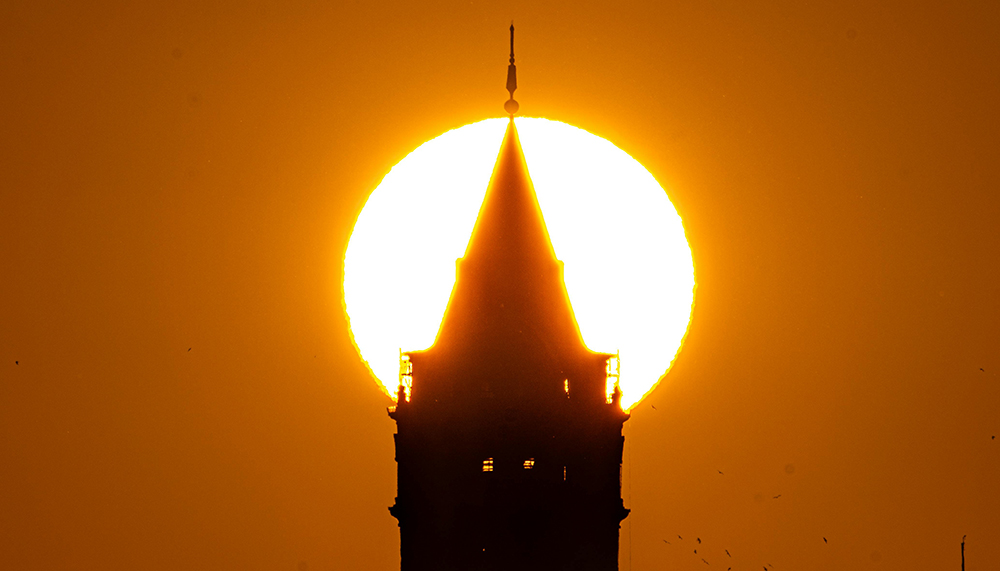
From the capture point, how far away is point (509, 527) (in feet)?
163

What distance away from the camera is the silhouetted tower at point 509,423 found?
49.8 m

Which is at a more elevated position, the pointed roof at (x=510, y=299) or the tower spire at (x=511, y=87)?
the tower spire at (x=511, y=87)

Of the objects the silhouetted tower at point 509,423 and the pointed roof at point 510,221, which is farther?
the pointed roof at point 510,221

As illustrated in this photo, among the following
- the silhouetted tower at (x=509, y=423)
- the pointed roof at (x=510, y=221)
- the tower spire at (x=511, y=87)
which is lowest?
the silhouetted tower at (x=509, y=423)

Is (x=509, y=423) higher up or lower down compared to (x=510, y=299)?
lower down

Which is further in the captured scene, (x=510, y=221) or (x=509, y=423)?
(x=510, y=221)

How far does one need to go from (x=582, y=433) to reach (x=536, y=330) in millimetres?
3351

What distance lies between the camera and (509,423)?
4975cm

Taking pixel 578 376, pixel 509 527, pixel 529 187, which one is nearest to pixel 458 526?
pixel 509 527

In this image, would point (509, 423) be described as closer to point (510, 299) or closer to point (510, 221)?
point (510, 299)

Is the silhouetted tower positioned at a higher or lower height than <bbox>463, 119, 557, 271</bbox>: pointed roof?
lower

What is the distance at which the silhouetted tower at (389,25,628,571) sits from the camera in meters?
49.8

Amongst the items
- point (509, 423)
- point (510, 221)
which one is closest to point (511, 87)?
point (510, 221)

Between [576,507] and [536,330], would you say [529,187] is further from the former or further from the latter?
[576,507]
